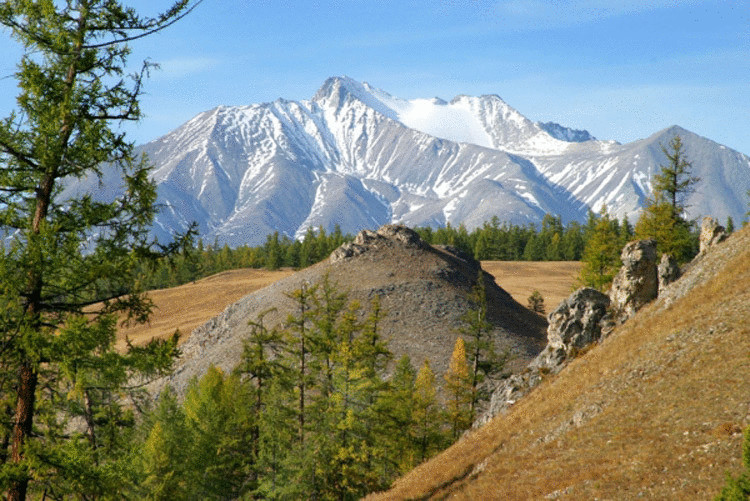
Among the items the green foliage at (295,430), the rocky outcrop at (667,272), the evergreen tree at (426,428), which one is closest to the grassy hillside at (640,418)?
the rocky outcrop at (667,272)

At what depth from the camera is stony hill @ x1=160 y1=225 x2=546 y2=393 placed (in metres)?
A: 62.3

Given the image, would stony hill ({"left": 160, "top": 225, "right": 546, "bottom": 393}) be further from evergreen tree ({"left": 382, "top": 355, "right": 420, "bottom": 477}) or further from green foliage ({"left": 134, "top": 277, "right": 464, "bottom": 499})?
green foliage ({"left": 134, "top": 277, "right": 464, "bottom": 499})

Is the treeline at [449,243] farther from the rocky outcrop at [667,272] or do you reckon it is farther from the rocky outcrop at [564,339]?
the rocky outcrop at [667,272]

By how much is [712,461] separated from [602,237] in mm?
43491

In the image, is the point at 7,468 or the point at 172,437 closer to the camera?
the point at 7,468

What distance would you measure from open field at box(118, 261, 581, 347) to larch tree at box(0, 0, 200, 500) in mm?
82240

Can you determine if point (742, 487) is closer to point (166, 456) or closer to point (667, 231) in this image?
point (166, 456)

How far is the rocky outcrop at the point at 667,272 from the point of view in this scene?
3572 centimetres

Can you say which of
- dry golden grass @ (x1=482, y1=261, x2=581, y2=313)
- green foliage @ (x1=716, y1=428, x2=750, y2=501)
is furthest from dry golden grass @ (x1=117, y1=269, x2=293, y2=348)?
green foliage @ (x1=716, y1=428, x2=750, y2=501)

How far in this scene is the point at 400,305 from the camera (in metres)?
68.8

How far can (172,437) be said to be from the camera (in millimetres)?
34531

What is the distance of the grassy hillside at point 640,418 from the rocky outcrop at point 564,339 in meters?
1.99

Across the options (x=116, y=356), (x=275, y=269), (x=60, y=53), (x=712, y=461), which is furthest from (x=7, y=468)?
(x=275, y=269)

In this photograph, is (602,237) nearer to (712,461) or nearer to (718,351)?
(718,351)
